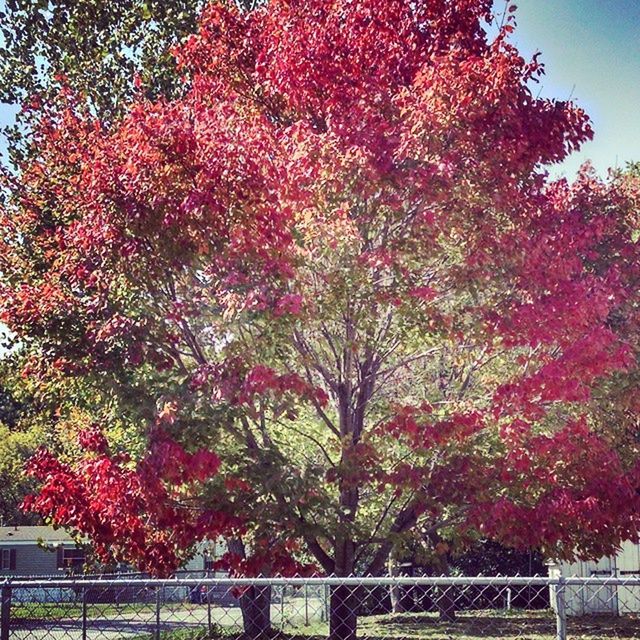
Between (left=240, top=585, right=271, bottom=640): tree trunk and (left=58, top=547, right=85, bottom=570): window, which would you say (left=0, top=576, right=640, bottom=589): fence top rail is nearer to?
(left=240, top=585, right=271, bottom=640): tree trunk

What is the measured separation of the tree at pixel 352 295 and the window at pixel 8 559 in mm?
36264

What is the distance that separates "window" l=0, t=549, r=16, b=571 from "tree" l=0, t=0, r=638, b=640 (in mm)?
36264

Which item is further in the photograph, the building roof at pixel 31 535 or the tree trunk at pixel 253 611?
the building roof at pixel 31 535

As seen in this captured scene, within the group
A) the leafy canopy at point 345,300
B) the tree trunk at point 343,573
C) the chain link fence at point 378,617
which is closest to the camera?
Answer: the leafy canopy at point 345,300

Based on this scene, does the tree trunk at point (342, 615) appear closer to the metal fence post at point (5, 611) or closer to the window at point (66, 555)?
the metal fence post at point (5, 611)

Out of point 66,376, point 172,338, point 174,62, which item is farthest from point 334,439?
point 174,62

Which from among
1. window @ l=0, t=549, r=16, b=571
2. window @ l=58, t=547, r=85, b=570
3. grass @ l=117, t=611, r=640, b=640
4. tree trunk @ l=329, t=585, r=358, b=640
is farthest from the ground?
window @ l=0, t=549, r=16, b=571

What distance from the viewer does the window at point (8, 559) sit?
140ft

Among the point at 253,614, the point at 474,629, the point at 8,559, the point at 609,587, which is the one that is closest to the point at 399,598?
the point at 474,629

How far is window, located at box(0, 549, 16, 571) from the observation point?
140 ft

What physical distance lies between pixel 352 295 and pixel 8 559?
39391 mm

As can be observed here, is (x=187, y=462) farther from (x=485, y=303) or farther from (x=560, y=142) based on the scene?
(x=560, y=142)

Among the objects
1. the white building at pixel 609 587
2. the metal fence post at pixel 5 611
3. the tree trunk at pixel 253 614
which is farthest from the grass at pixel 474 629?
the metal fence post at pixel 5 611

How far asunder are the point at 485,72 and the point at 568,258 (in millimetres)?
2049
